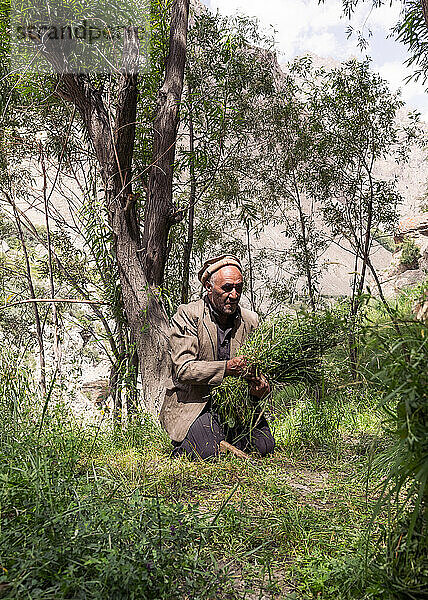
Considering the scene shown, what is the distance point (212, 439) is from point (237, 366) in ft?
1.74

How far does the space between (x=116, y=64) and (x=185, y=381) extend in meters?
2.95

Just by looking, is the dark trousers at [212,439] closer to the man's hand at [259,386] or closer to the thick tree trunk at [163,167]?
the man's hand at [259,386]

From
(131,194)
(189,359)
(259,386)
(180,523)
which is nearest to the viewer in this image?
(180,523)

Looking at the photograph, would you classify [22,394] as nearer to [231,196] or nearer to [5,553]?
[5,553]

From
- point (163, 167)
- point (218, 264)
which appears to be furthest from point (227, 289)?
point (163, 167)

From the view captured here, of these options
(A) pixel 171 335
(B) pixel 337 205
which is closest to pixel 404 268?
(B) pixel 337 205

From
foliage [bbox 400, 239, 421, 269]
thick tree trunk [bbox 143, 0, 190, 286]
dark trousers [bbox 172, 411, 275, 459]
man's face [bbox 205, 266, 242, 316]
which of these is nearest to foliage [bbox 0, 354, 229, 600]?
dark trousers [bbox 172, 411, 275, 459]

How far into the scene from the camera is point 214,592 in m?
1.70

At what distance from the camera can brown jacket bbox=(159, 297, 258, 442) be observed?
12.1ft

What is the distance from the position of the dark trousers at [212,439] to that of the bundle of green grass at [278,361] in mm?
69

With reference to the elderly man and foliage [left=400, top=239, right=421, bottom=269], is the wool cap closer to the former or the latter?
the elderly man

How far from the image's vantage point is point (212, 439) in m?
3.61

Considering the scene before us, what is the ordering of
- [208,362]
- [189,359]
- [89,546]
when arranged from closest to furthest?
1. [89,546]
2. [208,362]
3. [189,359]

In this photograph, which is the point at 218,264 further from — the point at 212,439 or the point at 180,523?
the point at 180,523
